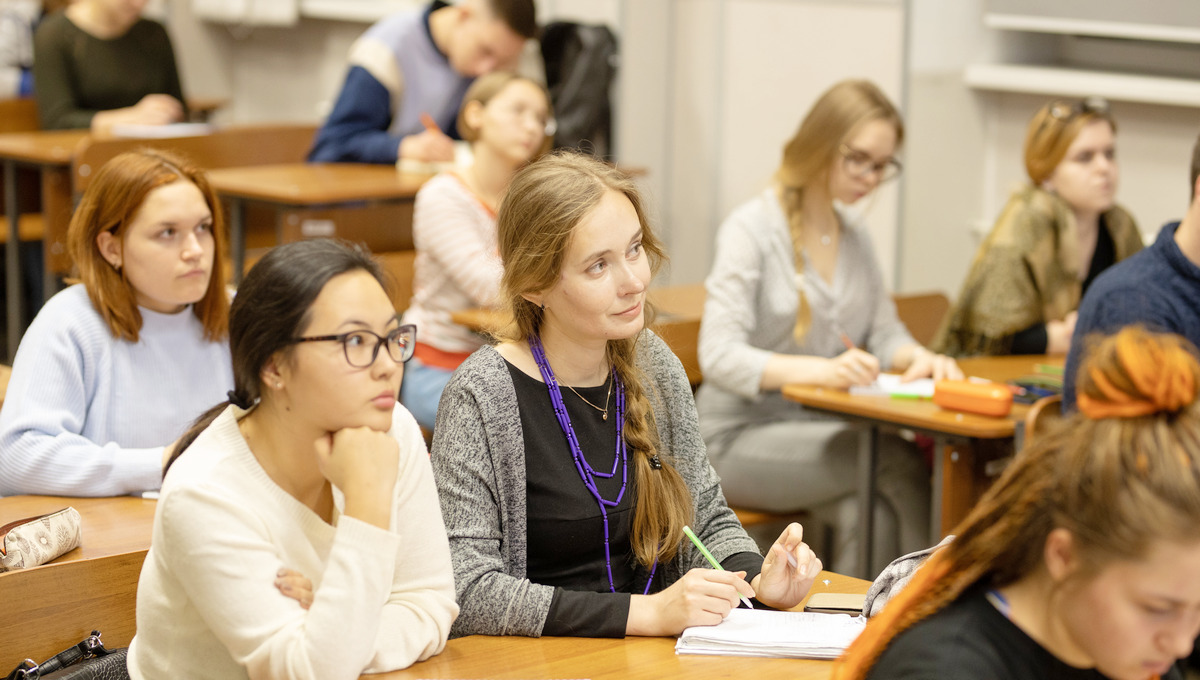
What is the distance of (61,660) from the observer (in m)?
1.64

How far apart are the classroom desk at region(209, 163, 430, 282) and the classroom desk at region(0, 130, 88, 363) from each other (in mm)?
575

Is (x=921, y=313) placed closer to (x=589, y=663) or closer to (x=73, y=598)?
(x=589, y=663)

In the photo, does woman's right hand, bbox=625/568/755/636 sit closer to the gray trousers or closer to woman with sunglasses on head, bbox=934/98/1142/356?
the gray trousers

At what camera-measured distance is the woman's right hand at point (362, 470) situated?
138 centimetres

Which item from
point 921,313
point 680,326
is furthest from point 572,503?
Answer: point 921,313

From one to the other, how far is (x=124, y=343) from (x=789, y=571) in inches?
50.3

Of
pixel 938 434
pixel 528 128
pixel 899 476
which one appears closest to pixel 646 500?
pixel 938 434

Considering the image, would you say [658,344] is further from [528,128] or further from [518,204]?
[528,128]

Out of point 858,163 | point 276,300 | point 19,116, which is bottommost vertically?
→ point 276,300

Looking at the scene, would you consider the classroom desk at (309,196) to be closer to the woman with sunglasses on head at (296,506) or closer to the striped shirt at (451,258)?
the striped shirt at (451,258)

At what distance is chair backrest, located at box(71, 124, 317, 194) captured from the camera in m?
4.32

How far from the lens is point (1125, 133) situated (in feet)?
13.8

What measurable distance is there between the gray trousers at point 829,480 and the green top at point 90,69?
11.1ft

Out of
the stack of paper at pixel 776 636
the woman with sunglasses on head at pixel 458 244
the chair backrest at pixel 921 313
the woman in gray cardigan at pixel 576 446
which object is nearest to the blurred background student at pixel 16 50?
the woman with sunglasses on head at pixel 458 244
